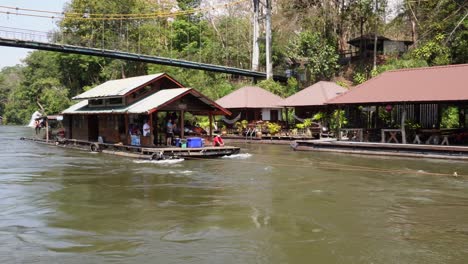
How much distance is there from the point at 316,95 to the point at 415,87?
9.85 metres

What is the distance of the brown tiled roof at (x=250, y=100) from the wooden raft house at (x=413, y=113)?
8.73m

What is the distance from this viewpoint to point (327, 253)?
7582 mm

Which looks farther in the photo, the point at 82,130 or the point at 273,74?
the point at 273,74

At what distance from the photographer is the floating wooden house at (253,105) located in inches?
1337

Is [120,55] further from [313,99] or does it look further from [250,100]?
[313,99]

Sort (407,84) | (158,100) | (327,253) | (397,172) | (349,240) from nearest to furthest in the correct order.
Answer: (327,253), (349,240), (397,172), (158,100), (407,84)

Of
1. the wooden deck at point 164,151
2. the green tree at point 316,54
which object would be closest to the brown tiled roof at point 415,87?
the wooden deck at point 164,151

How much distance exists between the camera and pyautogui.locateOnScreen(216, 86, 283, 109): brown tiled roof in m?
33.8

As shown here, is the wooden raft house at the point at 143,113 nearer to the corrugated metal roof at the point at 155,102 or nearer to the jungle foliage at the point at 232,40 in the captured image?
the corrugated metal roof at the point at 155,102

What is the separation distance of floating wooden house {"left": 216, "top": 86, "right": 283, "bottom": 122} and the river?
15.9m

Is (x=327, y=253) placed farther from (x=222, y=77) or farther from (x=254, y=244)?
(x=222, y=77)

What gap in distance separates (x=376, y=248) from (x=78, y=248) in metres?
4.76

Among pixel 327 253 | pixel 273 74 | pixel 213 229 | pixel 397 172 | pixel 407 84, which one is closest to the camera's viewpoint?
pixel 327 253

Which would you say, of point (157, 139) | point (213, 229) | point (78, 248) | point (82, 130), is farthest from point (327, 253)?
point (82, 130)
